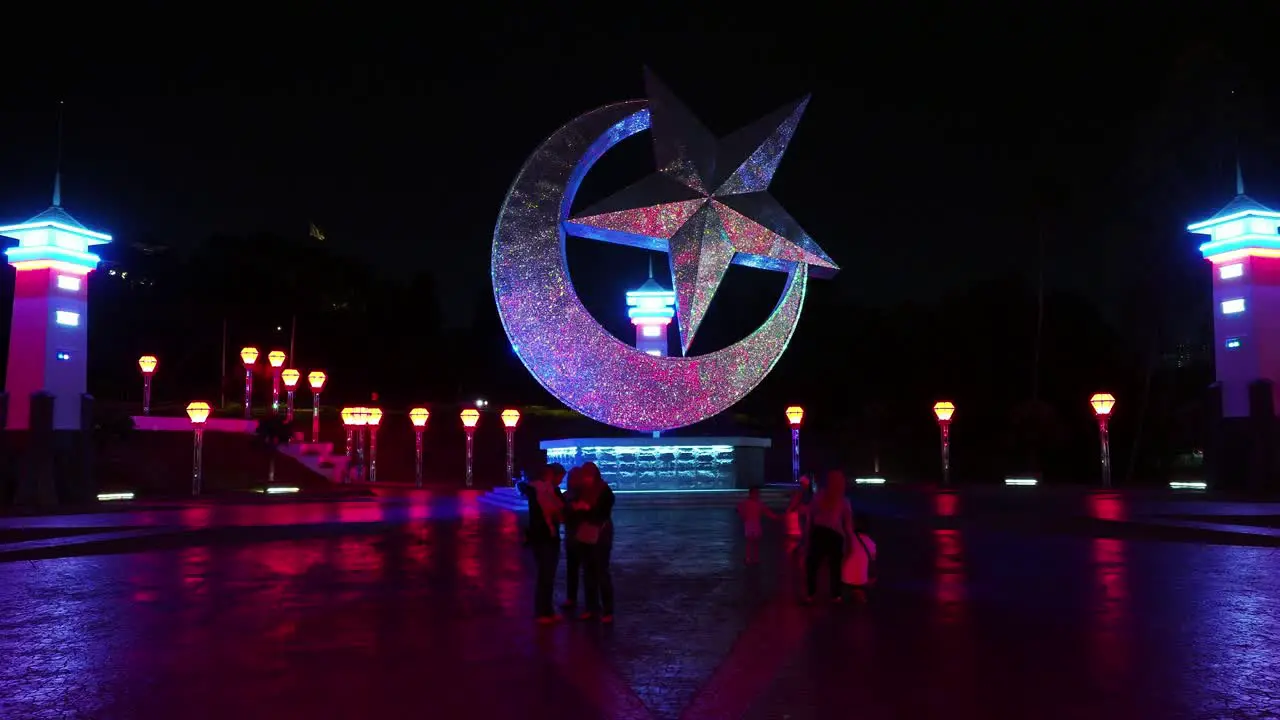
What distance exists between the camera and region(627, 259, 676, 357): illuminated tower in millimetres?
26766

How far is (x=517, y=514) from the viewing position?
20.5 metres

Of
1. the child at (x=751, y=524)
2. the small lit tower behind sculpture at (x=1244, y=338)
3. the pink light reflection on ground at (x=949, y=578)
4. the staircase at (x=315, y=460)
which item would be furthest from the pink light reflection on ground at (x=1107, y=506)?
the staircase at (x=315, y=460)

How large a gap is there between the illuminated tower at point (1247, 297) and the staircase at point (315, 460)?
26.3 metres

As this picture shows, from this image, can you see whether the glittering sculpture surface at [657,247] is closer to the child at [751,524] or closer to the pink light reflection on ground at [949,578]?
the pink light reflection on ground at [949,578]

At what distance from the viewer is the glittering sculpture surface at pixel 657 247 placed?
59.8 feet

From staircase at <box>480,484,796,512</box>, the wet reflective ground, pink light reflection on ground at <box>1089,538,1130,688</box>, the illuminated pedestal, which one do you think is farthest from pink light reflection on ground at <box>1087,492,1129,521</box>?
the illuminated pedestal

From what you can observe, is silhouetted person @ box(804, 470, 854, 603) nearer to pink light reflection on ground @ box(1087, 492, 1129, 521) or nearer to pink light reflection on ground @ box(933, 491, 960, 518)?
pink light reflection on ground @ box(1087, 492, 1129, 521)

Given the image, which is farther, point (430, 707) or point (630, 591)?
point (630, 591)

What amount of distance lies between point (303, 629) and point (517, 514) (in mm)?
13317

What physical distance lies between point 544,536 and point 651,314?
1965cm

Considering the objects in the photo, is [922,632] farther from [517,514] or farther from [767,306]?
[767,306]

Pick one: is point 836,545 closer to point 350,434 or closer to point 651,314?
point 651,314

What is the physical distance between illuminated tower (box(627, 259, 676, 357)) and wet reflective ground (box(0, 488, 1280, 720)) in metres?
13.4

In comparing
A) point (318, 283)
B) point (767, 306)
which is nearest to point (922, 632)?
point (767, 306)
